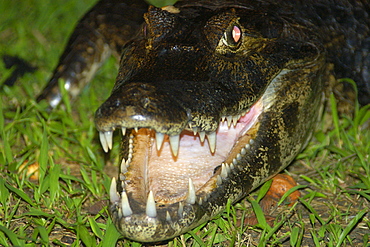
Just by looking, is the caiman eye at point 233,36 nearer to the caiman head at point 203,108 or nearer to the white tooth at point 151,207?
the caiman head at point 203,108

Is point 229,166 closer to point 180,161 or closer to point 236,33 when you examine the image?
point 180,161

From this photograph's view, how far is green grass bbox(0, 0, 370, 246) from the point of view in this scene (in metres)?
2.71

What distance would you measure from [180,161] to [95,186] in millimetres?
636

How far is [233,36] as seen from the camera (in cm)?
309

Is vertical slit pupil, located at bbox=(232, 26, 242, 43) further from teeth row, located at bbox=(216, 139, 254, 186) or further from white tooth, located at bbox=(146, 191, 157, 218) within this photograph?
white tooth, located at bbox=(146, 191, 157, 218)

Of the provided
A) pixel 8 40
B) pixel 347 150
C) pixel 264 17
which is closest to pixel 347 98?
pixel 347 150

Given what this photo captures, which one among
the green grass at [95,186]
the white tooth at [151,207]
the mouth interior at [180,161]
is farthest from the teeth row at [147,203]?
the green grass at [95,186]

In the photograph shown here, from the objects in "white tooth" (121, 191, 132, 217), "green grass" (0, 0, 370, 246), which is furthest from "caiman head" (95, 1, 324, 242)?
"green grass" (0, 0, 370, 246)

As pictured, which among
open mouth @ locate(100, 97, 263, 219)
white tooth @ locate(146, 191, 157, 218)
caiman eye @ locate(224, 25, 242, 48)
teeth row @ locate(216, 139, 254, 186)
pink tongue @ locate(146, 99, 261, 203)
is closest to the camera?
white tooth @ locate(146, 191, 157, 218)

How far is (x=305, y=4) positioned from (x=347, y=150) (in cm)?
131

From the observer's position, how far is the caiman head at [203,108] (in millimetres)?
2412

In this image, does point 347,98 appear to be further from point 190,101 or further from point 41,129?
point 41,129

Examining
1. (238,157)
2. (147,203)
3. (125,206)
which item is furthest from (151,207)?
(238,157)

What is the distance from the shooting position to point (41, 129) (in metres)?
3.94
